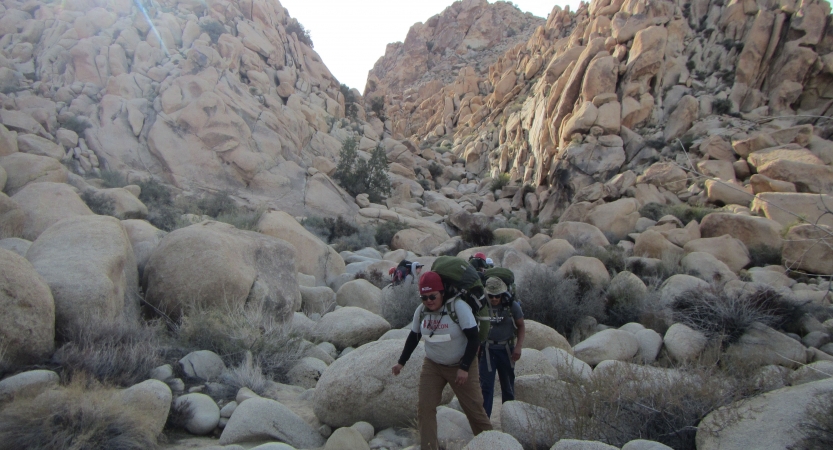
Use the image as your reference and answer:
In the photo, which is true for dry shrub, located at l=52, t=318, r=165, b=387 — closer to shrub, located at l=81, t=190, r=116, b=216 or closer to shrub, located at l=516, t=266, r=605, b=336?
shrub, located at l=516, t=266, r=605, b=336

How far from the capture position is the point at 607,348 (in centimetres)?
733

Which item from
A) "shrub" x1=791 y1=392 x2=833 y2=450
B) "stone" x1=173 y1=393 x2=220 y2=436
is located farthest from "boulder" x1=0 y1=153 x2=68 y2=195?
"shrub" x1=791 y1=392 x2=833 y2=450

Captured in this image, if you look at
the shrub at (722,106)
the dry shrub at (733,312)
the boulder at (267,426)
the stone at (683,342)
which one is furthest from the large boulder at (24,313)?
the shrub at (722,106)

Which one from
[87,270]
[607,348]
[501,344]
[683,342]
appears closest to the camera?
[501,344]

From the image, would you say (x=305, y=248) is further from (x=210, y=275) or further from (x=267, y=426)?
(x=267, y=426)

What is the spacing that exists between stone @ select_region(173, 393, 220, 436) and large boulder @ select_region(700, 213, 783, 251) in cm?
1653

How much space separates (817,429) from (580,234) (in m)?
14.2

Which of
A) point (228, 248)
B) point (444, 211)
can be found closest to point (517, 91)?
point (444, 211)

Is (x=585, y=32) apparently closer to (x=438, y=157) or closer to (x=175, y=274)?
(x=438, y=157)

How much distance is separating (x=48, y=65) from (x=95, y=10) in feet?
14.1

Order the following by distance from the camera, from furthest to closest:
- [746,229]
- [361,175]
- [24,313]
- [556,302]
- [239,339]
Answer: [361,175] → [746,229] → [556,302] → [239,339] → [24,313]

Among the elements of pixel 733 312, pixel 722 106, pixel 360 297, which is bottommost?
pixel 360 297

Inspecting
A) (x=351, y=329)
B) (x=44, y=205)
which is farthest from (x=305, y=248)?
(x=44, y=205)

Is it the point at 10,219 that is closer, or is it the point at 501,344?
the point at 501,344
